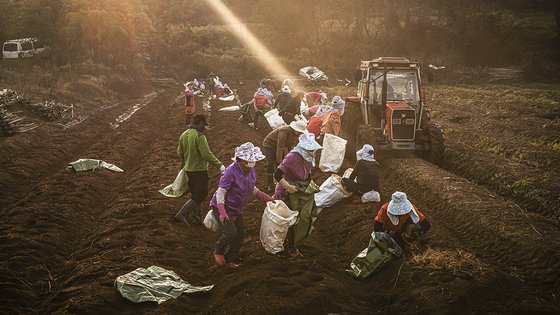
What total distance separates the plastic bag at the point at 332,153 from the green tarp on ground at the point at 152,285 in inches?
224

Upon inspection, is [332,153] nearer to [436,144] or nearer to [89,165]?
[436,144]

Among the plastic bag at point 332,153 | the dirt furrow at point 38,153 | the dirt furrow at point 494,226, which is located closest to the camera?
the dirt furrow at point 494,226

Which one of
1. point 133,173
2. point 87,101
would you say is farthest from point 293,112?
point 87,101

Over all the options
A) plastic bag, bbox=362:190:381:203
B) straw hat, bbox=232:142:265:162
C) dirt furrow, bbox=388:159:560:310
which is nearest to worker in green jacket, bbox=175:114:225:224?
straw hat, bbox=232:142:265:162

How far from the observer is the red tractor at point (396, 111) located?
41.0 feet

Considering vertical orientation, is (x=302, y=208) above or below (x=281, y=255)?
above

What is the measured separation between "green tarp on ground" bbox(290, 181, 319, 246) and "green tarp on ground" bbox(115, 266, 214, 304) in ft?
4.69

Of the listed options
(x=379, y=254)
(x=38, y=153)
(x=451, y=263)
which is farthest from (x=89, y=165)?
(x=451, y=263)

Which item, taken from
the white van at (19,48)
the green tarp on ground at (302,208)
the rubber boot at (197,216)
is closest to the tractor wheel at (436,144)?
the green tarp on ground at (302,208)

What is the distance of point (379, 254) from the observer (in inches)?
264

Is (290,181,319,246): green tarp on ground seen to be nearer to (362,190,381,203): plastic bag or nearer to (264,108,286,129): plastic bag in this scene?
(362,190,381,203): plastic bag

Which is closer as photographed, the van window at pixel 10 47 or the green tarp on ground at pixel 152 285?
the green tarp on ground at pixel 152 285

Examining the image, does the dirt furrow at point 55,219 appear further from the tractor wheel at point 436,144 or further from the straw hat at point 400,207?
the tractor wheel at point 436,144

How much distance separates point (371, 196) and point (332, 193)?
771 millimetres
